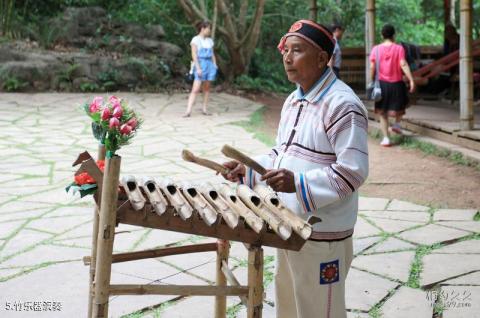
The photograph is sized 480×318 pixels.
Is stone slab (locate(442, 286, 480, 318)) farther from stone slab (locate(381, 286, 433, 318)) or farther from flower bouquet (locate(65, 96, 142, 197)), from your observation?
flower bouquet (locate(65, 96, 142, 197))

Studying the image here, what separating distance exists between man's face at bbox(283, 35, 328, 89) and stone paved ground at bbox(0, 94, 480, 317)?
1.70m

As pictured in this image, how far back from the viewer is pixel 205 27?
10977mm

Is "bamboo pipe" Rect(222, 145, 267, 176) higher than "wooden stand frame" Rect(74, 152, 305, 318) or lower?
higher

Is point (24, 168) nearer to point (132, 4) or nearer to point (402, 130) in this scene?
point (402, 130)

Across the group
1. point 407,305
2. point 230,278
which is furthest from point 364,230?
point 230,278

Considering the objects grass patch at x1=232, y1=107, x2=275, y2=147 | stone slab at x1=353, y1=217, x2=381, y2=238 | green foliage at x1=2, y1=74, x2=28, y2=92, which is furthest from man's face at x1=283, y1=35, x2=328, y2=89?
green foliage at x1=2, y1=74, x2=28, y2=92

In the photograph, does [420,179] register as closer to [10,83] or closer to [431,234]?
[431,234]

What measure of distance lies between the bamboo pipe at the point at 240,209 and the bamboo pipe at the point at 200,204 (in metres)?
0.10

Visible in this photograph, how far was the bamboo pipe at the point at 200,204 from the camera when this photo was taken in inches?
87.0

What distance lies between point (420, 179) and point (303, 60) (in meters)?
4.98

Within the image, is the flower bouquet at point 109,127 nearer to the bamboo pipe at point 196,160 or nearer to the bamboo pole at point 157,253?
the bamboo pipe at point 196,160

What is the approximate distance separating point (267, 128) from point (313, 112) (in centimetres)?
828

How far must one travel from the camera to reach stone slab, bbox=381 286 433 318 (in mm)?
3512

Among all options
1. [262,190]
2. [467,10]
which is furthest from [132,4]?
[262,190]
